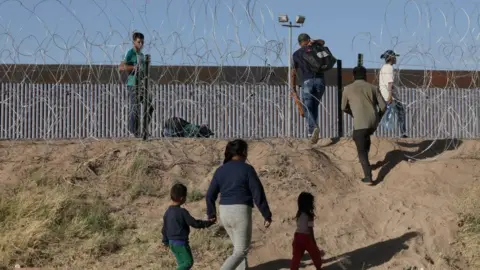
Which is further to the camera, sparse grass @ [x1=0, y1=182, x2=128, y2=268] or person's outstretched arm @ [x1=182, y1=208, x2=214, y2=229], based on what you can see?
sparse grass @ [x1=0, y1=182, x2=128, y2=268]

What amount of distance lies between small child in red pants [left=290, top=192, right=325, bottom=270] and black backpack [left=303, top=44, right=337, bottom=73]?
3207 millimetres

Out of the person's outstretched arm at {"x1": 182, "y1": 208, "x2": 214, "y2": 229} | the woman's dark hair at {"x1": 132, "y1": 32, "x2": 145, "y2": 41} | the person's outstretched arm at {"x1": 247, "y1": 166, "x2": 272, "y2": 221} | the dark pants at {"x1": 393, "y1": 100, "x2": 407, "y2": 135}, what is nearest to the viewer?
the person's outstretched arm at {"x1": 247, "y1": 166, "x2": 272, "y2": 221}

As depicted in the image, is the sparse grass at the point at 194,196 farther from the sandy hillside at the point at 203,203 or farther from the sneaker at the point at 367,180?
the sneaker at the point at 367,180

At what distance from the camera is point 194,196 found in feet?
29.9

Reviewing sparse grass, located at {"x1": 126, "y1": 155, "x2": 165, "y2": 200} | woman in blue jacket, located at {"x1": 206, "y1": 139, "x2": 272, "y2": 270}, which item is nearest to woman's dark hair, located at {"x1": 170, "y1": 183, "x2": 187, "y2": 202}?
woman in blue jacket, located at {"x1": 206, "y1": 139, "x2": 272, "y2": 270}

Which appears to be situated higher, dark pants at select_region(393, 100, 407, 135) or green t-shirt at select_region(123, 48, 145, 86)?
green t-shirt at select_region(123, 48, 145, 86)

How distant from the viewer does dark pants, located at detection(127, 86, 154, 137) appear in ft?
34.0

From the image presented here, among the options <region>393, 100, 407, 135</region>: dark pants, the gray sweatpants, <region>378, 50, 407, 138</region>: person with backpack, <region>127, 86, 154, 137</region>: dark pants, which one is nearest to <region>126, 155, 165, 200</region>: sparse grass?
<region>127, 86, 154, 137</region>: dark pants

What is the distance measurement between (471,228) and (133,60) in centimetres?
483

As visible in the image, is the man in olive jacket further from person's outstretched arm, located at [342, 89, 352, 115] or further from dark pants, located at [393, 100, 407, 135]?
dark pants, located at [393, 100, 407, 135]

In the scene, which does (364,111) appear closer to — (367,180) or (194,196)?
(367,180)

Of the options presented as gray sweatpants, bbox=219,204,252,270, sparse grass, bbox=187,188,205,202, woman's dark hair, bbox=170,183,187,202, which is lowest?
gray sweatpants, bbox=219,204,252,270

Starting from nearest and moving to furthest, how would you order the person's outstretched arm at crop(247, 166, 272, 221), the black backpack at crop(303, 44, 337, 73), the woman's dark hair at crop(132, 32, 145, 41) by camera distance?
the person's outstretched arm at crop(247, 166, 272, 221)
the woman's dark hair at crop(132, 32, 145, 41)
the black backpack at crop(303, 44, 337, 73)

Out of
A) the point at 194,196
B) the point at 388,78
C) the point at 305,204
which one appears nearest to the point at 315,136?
the point at 388,78
